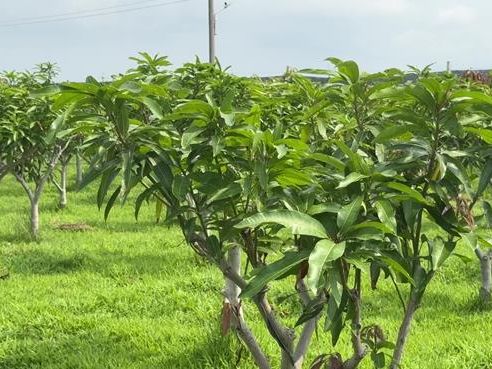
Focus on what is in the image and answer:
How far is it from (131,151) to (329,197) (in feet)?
2.21

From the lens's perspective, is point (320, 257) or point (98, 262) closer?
point (320, 257)

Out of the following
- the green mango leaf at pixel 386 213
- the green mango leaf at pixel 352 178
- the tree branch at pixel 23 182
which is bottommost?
the tree branch at pixel 23 182

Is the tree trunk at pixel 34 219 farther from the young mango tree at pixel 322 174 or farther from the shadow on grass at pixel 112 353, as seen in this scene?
the young mango tree at pixel 322 174

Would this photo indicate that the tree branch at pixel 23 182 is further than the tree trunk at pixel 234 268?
Yes

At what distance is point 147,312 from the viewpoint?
5.63 metres

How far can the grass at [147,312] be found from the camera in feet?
14.2

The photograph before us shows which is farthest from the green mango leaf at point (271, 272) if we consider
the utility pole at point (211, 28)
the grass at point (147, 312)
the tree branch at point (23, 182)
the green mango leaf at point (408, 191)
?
the utility pole at point (211, 28)

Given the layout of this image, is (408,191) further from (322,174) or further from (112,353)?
(112,353)

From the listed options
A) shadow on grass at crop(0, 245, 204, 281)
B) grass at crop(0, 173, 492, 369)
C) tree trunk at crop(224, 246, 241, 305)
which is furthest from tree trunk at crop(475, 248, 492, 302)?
shadow on grass at crop(0, 245, 204, 281)

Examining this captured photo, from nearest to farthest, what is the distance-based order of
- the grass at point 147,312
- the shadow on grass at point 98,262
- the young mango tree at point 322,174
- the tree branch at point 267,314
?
the young mango tree at point 322,174 < the tree branch at point 267,314 < the grass at point 147,312 < the shadow on grass at point 98,262

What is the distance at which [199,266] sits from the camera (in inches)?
289

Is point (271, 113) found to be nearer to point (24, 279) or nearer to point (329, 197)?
point (329, 197)

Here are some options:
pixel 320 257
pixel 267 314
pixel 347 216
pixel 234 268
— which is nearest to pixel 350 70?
pixel 347 216

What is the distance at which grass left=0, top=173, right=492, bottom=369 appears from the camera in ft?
14.2
